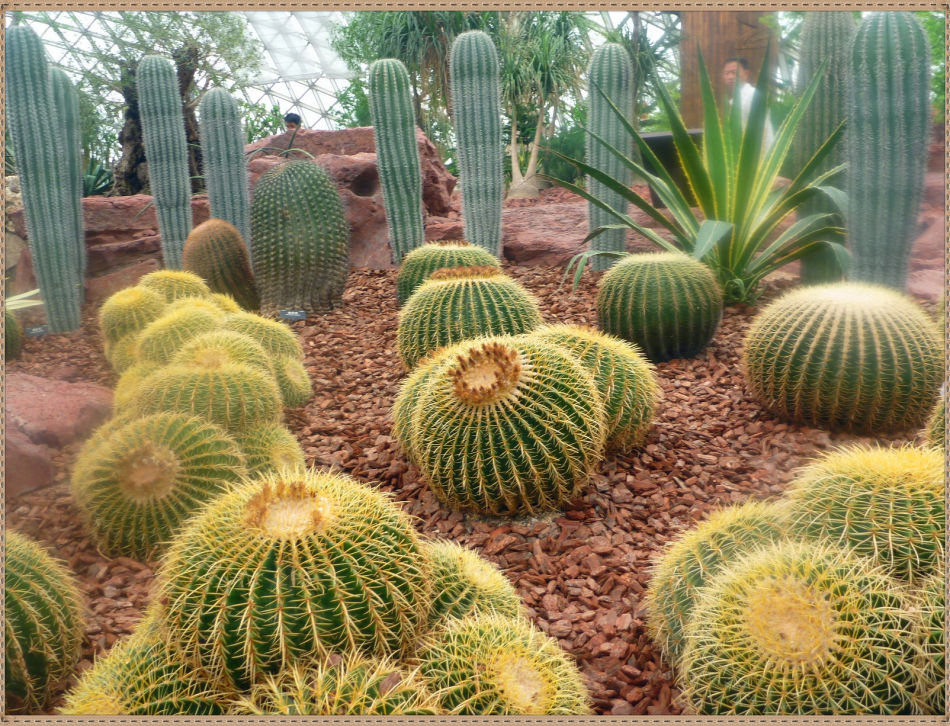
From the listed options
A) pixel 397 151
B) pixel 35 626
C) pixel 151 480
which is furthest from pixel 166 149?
pixel 35 626

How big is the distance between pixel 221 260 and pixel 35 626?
366cm

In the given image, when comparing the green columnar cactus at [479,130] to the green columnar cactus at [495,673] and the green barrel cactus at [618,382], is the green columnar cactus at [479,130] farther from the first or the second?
the green columnar cactus at [495,673]

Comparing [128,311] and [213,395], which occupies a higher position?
[128,311]

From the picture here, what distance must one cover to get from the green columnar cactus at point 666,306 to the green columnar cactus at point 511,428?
3.72 ft

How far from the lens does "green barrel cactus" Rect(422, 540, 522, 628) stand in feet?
5.31

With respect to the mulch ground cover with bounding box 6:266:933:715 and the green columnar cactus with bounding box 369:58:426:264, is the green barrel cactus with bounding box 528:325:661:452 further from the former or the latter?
the green columnar cactus with bounding box 369:58:426:264

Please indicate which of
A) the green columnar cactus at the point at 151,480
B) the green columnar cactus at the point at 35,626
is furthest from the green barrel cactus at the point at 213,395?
the green columnar cactus at the point at 35,626

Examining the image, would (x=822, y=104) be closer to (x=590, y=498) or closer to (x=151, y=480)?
(x=590, y=498)

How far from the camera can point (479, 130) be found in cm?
539

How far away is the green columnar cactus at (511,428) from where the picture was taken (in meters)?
2.30

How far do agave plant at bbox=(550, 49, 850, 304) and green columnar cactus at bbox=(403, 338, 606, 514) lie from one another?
1.50m

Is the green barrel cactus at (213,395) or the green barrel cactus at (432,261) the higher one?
the green barrel cactus at (432,261)

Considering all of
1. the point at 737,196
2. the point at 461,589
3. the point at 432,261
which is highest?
the point at 737,196
